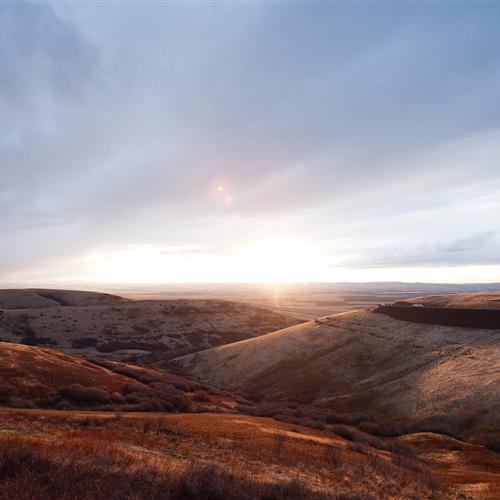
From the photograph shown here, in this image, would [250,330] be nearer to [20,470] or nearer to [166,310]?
[166,310]

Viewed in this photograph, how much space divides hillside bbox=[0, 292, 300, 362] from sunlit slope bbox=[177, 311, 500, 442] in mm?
30322

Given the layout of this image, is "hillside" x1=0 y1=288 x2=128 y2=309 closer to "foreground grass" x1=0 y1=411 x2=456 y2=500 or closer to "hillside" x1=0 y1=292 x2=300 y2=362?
"hillside" x1=0 y1=292 x2=300 y2=362

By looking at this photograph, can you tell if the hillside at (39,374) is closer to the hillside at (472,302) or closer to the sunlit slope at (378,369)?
the sunlit slope at (378,369)

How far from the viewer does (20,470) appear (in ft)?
32.6

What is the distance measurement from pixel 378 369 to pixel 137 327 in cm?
8264

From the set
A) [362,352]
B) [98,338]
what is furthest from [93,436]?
[98,338]

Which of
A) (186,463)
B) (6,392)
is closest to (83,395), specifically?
(6,392)

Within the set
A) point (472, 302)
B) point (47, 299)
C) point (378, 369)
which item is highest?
point (472, 302)

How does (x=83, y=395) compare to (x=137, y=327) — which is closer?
(x=83, y=395)

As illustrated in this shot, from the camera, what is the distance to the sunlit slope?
32125 millimetres

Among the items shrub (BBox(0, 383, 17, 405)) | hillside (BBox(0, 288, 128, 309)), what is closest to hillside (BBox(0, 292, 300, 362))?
hillside (BBox(0, 288, 128, 309))

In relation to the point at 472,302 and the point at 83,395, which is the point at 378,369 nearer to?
the point at 472,302

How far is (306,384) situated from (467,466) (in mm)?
26670

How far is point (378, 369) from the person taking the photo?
149 ft
